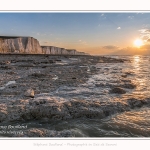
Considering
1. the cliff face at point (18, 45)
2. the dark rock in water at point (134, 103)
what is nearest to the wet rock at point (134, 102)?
the dark rock in water at point (134, 103)

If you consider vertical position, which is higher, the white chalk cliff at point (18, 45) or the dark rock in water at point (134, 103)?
the white chalk cliff at point (18, 45)

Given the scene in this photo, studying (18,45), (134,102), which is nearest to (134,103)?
(134,102)

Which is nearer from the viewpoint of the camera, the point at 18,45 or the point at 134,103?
the point at 134,103

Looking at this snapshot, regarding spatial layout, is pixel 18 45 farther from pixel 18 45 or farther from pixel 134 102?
pixel 134 102

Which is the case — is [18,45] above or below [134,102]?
above

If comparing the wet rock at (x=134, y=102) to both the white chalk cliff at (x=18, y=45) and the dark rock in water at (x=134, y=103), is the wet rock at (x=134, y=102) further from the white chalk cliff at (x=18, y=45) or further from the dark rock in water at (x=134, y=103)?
the white chalk cliff at (x=18, y=45)

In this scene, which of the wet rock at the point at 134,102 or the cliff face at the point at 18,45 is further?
the cliff face at the point at 18,45

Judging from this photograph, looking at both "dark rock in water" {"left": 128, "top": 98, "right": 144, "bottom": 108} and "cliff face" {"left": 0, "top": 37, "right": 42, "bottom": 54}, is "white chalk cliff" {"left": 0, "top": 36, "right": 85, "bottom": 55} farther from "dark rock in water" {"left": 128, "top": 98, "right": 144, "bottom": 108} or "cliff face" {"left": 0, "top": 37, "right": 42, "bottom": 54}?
"dark rock in water" {"left": 128, "top": 98, "right": 144, "bottom": 108}

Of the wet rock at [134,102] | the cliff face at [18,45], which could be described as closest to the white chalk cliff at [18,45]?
the cliff face at [18,45]

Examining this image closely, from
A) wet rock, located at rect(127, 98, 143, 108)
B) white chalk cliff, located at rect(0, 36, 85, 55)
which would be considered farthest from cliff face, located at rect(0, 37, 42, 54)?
wet rock, located at rect(127, 98, 143, 108)
